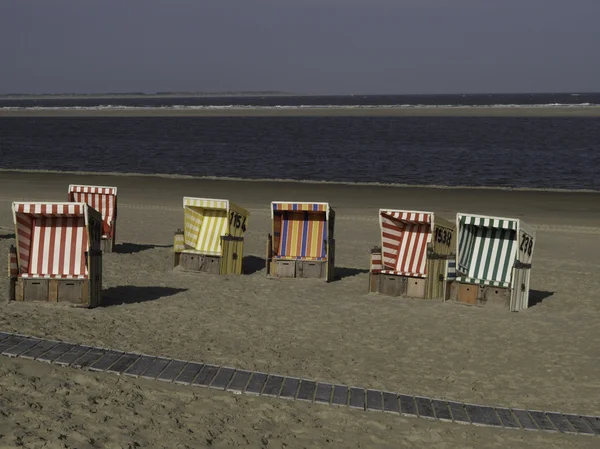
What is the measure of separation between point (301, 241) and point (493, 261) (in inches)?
149

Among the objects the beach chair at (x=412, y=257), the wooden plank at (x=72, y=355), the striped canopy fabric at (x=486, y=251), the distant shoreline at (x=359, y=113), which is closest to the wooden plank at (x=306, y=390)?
the wooden plank at (x=72, y=355)

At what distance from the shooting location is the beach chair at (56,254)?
1332cm

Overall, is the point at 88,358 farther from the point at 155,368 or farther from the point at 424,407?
the point at 424,407

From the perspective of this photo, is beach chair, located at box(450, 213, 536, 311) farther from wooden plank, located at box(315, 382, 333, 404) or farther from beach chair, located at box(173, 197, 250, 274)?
wooden plank, located at box(315, 382, 333, 404)

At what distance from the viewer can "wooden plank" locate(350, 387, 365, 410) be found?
9.34m

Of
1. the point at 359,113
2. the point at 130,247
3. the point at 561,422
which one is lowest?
the point at 561,422

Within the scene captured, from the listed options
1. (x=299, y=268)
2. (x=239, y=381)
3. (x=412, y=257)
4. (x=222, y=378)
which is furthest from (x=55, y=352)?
(x=412, y=257)

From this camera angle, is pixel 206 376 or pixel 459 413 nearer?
pixel 459 413

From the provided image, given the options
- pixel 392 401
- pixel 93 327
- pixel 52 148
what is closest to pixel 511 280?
pixel 392 401

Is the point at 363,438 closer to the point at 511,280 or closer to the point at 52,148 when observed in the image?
the point at 511,280

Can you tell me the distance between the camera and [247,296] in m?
15.0

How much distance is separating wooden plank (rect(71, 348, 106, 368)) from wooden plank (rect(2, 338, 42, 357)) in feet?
2.07

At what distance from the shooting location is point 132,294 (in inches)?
583

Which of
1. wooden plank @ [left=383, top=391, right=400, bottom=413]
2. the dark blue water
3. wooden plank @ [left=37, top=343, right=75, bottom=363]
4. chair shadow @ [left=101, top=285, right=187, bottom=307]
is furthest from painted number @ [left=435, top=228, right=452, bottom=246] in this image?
the dark blue water
